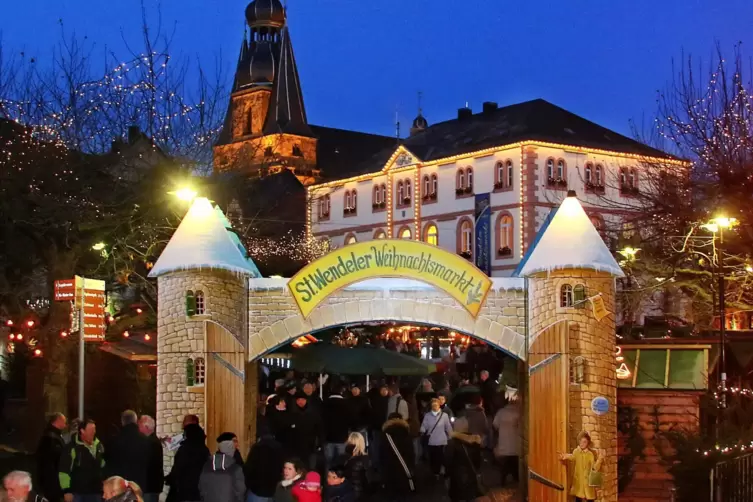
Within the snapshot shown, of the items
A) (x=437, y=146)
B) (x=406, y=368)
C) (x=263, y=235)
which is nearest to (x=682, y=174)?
(x=406, y=368)

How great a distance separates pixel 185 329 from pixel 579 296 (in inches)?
224

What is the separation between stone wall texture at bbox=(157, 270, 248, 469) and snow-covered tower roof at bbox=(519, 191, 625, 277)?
13.9 feet

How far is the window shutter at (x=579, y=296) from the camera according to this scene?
1547 centimetres

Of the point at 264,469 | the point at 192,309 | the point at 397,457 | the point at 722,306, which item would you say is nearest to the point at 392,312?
the point at 397,457

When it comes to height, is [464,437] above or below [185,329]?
below

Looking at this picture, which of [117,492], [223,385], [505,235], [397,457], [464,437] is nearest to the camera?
[117,492]

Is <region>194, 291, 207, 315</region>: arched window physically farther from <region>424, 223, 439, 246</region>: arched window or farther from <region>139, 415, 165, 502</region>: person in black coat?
<region>424, 223, 439, 246</region>: arched window

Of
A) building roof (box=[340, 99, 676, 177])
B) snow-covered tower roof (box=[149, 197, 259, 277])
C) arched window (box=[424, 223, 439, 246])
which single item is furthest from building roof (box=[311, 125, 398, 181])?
snow-covered tower roof (box=[149, 197, 259, 277])

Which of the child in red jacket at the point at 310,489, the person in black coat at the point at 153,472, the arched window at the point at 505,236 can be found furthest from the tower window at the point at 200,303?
the arched window at the point at 505,236

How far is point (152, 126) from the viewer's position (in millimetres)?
25781

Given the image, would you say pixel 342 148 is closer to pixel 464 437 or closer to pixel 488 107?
pixel 488 107

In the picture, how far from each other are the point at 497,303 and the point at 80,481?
21.0ft

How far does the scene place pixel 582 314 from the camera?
610 inches

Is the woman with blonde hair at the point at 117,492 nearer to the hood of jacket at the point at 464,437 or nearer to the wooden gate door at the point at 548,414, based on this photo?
the hood of jacket at the point at 464,437
